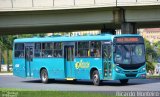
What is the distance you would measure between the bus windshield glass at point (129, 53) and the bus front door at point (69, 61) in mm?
3288

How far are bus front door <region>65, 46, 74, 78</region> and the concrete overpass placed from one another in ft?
16.8

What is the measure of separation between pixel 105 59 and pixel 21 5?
9.75m

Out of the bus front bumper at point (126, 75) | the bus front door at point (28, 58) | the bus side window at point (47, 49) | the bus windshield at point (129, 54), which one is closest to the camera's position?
the bus front bumper at point (126, 75)

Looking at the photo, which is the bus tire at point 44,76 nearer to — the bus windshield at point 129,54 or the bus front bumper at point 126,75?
the bus front bumper at point 126,75

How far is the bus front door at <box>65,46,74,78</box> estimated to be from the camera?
95.4 ft

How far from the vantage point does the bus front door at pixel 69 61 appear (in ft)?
95.4

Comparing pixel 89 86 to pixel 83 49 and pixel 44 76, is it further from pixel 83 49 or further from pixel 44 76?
pixel 44 76

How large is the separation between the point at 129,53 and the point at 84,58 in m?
2.67

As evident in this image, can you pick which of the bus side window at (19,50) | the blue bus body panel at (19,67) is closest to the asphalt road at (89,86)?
the blue bus body panel at (19,67)

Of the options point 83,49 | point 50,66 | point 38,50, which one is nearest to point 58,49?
point 50,66

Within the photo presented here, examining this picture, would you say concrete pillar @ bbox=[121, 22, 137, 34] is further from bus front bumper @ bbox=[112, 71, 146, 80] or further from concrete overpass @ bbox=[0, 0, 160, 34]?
bus front bumper @ bbox=[112, 71, 146, 80]

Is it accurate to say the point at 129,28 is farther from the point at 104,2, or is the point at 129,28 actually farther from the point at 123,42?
the point at 123,42

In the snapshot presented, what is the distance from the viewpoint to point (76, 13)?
116 ft

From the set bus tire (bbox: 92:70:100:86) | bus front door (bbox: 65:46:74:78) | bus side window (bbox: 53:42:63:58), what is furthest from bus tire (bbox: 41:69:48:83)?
bus tire (bbox: 92:70:100:86)
